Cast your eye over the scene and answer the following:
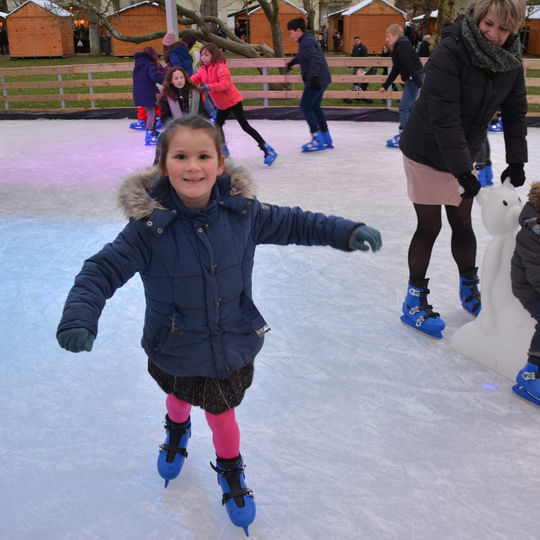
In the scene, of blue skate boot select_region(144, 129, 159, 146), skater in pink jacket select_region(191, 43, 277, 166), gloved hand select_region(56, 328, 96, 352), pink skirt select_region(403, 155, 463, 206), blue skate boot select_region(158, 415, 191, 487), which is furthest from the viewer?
blue skate boot select_region(144, 129, 159, 146)

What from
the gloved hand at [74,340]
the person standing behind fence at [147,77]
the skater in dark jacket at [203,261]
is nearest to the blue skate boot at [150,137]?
the person standing behind fence at [147,77]

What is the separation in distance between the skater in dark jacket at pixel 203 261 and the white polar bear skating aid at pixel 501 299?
3.47ft

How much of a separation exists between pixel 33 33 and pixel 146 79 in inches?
866

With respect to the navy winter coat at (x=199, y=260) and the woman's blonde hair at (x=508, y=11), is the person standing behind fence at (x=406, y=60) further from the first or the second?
the navy winter coat at (x=199, y=260)

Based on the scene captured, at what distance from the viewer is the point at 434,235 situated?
8.93 ft

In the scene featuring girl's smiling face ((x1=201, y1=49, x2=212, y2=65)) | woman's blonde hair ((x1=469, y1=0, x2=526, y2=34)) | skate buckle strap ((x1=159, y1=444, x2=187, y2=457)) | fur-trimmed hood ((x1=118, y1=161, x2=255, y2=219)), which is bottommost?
skate buckle strap ((x1=159, y1=444, x2=187, y2=457))

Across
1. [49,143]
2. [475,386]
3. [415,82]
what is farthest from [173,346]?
[49,143]

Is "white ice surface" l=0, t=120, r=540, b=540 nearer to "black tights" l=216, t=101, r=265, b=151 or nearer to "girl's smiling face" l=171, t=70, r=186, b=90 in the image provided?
"girl's smiling face" l=171, t=70, r=186, b=90

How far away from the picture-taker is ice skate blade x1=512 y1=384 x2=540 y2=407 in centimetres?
217

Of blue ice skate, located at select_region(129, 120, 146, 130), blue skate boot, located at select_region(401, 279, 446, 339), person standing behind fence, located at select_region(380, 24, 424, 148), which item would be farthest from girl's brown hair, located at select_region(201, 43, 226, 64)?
blue skate boot, located at select_region(401, 279, 446, 339)

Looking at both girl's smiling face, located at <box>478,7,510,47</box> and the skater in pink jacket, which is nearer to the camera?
girl's smiling face, located at <box>478,7,510,47</box>

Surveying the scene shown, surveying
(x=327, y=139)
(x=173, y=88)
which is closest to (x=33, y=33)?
(x=327, y=139)

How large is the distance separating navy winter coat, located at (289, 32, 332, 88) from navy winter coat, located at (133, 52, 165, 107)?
103 inches

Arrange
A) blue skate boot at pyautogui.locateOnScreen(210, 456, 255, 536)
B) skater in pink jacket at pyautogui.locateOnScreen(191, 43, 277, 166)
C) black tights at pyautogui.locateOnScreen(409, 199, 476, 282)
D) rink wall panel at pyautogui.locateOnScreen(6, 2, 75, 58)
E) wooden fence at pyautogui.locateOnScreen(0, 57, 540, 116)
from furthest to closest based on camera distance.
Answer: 1. rink wall panel at pyautogui.locateOnScreen(6, 2, 75, 58)
2. wooden fence at pyautogui.locateOnScreen(0, 57, 540, 116)
3. skater in pink jacket at pyautogui.locateOnScreen(191, 43, 277, 166)
4. black tights at pyautogui.locateOnScreen(409, 199, 476, 282)
5. blue skate boot at pyautogui.locateOnScreen(210, 456, 255, 536)
